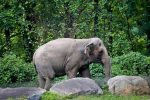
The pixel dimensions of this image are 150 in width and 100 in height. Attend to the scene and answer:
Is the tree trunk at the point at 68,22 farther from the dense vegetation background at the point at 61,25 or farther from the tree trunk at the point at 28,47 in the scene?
the tree trunk at the point at 28,47

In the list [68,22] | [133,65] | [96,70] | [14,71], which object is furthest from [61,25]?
[133,65]

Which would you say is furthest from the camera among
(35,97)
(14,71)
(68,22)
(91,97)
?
(68,22)

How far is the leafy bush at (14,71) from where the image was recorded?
21.2 m

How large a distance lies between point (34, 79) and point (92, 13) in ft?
20.9

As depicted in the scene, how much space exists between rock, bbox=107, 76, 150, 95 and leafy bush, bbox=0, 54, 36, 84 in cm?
880

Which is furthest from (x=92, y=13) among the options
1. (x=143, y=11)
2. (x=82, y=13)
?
(x=143, y=11)

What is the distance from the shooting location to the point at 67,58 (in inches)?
619

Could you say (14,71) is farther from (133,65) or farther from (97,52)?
(97,52)

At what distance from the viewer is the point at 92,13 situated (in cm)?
2608

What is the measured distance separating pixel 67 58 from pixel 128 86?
10.8ft

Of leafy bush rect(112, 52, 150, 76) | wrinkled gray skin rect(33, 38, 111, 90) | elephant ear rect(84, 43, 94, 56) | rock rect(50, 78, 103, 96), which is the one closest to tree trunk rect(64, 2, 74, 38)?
leafy bush rect(112, 52, 150, 76)

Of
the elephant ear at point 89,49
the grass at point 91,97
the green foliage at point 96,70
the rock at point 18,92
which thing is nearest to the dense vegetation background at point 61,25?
the green foliage at point 96,70

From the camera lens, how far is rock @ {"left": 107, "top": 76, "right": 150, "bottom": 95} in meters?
13.0

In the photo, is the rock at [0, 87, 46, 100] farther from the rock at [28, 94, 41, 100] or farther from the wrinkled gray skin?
the wrinkled gray skin
